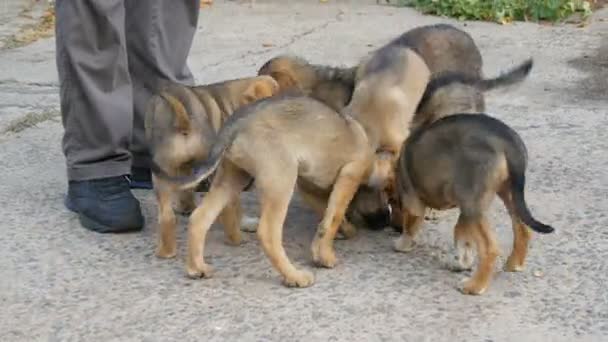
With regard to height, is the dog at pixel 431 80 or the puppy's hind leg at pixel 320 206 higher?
the dog at pixel 431 80

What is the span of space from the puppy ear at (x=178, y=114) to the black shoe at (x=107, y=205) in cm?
50

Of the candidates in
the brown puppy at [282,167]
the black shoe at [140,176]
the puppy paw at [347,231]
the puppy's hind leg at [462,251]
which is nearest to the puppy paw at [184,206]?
the black shoe at [140,176]

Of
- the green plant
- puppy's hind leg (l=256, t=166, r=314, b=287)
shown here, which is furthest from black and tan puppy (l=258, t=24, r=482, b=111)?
the green plant

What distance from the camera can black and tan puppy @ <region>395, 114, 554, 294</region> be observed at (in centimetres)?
352

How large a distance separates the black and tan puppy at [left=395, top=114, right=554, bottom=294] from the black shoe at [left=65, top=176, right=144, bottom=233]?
115cm

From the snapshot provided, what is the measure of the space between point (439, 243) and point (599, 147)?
58.2 inches

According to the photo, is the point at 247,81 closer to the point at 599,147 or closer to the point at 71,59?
the point at 71,59

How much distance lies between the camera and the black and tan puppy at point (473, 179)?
3.52m

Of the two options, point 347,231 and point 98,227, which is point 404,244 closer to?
point 347,231

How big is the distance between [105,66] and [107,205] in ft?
1.84

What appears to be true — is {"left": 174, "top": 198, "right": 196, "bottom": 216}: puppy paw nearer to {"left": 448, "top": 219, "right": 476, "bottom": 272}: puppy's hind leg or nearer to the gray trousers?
the gray trousers

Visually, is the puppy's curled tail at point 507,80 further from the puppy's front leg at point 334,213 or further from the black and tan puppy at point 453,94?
the puppy's front leg at point 334,213

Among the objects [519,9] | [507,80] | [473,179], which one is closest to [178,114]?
[473,179]

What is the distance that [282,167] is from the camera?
11.9ft
